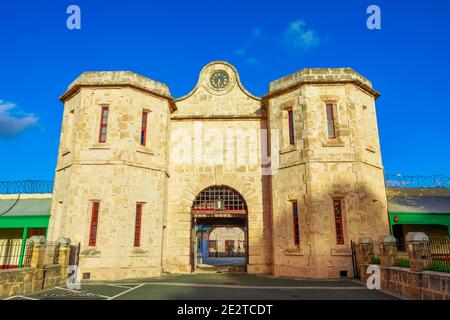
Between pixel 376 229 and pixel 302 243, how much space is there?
3.75m

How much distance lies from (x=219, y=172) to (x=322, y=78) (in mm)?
7123

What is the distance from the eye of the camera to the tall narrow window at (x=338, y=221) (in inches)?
537

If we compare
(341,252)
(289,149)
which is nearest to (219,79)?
(289,149)

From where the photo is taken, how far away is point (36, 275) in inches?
404

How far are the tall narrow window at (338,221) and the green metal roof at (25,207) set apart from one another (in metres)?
14.7

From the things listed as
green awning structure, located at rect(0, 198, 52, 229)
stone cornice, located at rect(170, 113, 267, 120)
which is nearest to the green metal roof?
green awning structure, located at rect(0, 198, 52, 229)

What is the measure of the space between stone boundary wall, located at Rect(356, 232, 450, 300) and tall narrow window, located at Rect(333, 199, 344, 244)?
6.32ft

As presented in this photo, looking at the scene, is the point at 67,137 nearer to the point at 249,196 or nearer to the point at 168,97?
the point at 168,97

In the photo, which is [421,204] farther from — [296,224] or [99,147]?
[99,147]

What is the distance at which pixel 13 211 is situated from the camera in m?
17.8

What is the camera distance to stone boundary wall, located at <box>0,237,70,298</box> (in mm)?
8977

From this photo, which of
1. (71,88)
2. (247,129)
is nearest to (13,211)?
(71,88)

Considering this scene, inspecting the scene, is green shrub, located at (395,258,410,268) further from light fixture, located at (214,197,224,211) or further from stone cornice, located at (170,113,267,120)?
stone cornice, located at (170,113,267,120)
